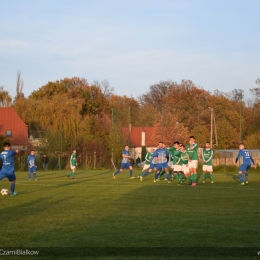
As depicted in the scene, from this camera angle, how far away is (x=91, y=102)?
74.2 metres

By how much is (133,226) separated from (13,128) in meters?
51.3

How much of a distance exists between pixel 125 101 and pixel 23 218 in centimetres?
7841

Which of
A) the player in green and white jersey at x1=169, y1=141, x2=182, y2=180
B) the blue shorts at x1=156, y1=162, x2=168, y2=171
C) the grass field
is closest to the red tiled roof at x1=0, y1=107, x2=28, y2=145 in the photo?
the blue shorts at x1=156, y1=162, x2=168, y2=171

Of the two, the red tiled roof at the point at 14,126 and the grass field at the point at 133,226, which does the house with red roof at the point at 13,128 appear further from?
the grass field at the point at 133,226

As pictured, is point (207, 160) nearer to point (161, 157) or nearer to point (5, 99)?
point (161, 157)

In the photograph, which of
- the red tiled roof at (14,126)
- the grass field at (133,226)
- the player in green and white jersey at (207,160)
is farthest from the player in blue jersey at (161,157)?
the red tiled roof at (14,126)

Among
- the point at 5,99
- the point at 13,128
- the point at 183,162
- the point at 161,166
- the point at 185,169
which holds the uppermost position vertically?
the point at 5,99

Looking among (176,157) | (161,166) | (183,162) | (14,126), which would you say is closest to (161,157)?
(161,166)

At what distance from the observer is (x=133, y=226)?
35.8 feet

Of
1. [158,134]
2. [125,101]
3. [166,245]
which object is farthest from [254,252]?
[125,101]

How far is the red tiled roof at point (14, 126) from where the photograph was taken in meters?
54.9

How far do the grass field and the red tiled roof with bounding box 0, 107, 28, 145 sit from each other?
38165mm

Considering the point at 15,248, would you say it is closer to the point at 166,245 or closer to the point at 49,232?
the point at 49,232

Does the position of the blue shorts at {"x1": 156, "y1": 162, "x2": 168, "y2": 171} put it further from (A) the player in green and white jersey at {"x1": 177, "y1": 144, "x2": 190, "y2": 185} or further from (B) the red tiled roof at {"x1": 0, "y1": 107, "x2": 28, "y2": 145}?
(B) the red tiled roof at {"x1": 0, "y1": 107, "x2": 28, "y2": 145}
